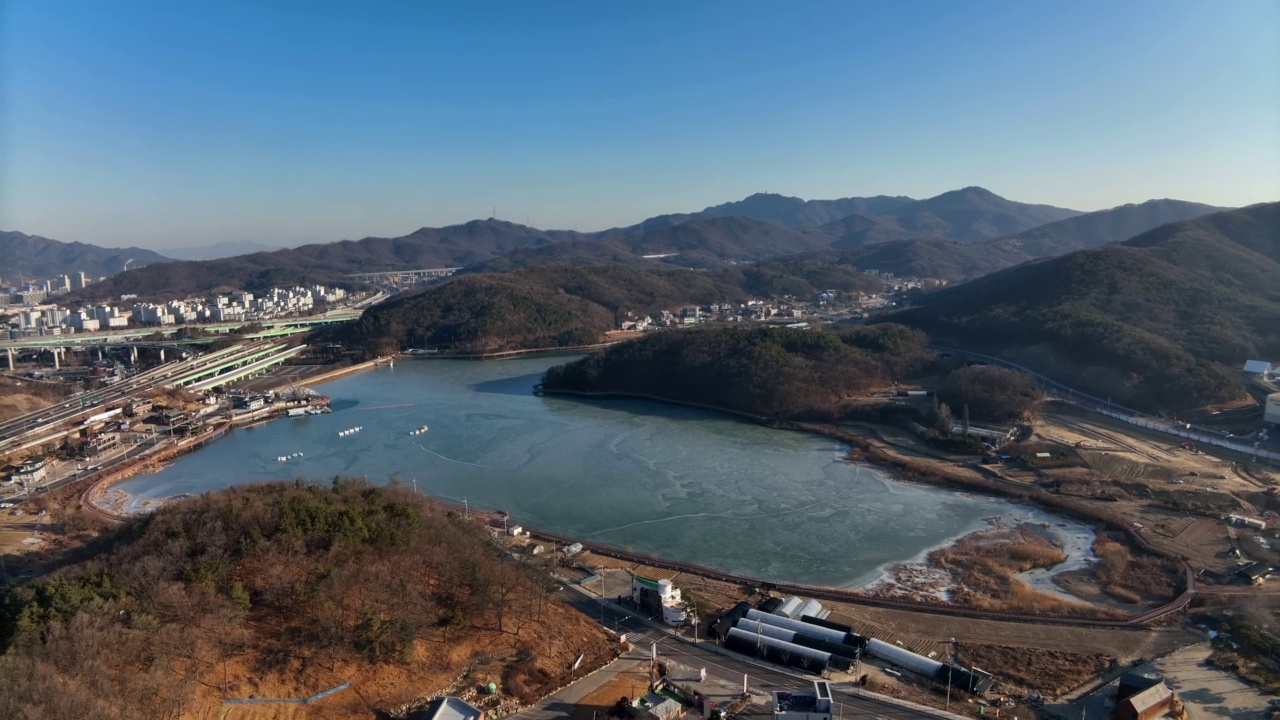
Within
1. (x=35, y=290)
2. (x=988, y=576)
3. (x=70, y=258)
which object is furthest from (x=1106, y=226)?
(x=70, y=258)

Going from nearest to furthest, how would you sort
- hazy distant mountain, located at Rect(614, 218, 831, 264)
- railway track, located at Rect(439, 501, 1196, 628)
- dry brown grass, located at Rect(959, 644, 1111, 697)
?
dry brown grass, located at Rect(959, 644, 1111, 697)
railway track, located at Rect(439, 501, 1196, 628)
hazy distant mountain, located at Rect(614, 218, 831, 264)

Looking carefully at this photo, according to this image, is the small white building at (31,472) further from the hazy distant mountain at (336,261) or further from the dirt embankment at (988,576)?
the hazy distant mountain at (336,261)

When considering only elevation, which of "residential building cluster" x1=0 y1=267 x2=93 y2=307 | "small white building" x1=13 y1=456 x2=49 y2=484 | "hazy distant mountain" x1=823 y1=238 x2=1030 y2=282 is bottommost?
"small white building" x1=13 y1=456 x2=49 y2=484

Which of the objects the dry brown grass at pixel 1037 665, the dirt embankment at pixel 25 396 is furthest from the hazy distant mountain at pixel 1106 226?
the dirt embankment at pixel 25 396

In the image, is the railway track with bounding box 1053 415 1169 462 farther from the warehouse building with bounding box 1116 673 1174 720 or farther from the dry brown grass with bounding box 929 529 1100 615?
the warehouse building with bounding box 1116 673 1174 720

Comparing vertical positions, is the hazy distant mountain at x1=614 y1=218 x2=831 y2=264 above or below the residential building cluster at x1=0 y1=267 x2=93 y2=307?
above

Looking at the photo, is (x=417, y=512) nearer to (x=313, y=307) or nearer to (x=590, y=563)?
(x=590, y=563)

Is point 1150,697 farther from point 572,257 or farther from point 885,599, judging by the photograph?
point 572,257

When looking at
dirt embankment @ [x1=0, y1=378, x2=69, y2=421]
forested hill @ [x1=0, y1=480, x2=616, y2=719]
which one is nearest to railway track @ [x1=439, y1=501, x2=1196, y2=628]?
forested hill @ [x1=0, y1=480, x2=616, y2=719]
